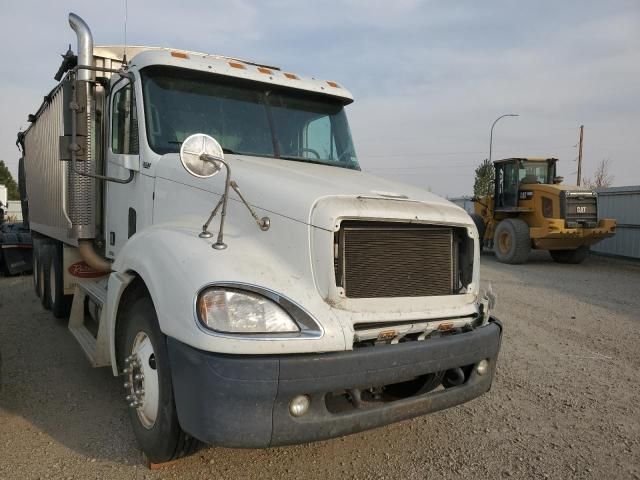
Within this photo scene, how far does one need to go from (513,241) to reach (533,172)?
8.09 ft

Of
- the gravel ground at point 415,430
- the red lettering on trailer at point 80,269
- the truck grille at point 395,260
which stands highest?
the truck grille at point 395,260

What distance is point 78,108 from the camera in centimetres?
399

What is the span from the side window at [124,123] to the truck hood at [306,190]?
20.7 inches

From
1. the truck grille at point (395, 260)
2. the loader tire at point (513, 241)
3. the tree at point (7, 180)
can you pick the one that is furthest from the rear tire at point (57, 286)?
the tree at point (7, 180)

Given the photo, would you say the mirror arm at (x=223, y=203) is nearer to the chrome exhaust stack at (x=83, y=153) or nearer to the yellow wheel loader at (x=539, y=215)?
the chrome exhaust stack at (x=83, y=153)

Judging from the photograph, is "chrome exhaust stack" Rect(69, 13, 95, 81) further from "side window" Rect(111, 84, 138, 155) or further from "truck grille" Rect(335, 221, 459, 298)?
"truck grille" Rect(335, 221, 459, 298)

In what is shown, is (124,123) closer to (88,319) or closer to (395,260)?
(88,319)

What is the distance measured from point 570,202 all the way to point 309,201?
12.8 m

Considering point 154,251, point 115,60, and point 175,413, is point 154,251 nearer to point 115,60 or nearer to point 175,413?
point 175,413

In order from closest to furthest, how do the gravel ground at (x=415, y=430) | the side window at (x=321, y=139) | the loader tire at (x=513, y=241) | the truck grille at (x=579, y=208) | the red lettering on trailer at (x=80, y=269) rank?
the gravel ground at (x=415, y=430), the side window at (x=321, y=139), the red lettering on trailer at (x=80, y=269), the truck grille at (x=579, y=208), the loader tire at (x=513, y=241)

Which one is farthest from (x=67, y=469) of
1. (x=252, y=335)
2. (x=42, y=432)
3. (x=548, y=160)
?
(x=548, y=160)

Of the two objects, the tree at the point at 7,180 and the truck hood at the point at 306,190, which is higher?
the tree at the point at 7,180

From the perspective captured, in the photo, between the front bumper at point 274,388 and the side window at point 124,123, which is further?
the side window at point 124,123

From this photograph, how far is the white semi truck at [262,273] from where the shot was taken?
2418 mm
